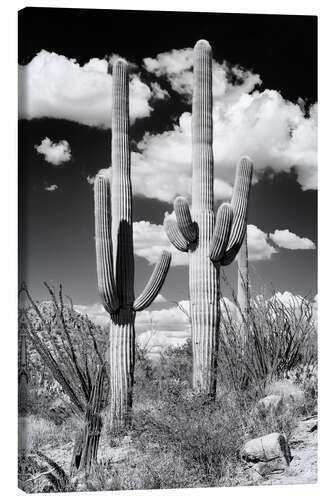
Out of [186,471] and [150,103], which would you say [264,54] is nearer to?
[150,103]

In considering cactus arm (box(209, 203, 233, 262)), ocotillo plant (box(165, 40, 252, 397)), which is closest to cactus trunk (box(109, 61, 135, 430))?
ocotillo plant (box(165, 40, 252, 397))

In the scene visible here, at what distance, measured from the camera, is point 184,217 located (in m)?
8.66

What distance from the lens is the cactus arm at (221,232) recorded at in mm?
8688

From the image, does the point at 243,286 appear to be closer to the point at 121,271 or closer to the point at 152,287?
the point at 152,287

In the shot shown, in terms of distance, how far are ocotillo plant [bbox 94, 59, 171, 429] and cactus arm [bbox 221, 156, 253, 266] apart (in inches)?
30.9

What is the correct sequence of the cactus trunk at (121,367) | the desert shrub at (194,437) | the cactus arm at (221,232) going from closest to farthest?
the desert shrub at (194,437) → the cactus trunk at (121,367) → the cactus arm at (221,232)

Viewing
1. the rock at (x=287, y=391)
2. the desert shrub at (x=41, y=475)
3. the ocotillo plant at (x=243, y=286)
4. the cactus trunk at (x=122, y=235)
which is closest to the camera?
the desert shrub at (x=41, y=475)

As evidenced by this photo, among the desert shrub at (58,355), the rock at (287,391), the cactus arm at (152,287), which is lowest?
the rock at (287,391)

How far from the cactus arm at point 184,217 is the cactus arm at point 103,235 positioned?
0.87 m

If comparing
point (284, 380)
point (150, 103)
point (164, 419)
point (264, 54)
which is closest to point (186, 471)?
point (164, 419)

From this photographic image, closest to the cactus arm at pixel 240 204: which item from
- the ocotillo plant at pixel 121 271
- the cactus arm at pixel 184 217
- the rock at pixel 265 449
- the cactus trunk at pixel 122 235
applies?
the cactus arm at pixel 184 217

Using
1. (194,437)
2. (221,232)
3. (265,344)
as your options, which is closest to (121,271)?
(221,232)

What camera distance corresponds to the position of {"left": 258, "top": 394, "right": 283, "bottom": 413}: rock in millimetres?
8367

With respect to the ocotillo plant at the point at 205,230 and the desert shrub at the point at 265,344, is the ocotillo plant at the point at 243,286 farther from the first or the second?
the ocotillo plant at the point at 205,230
